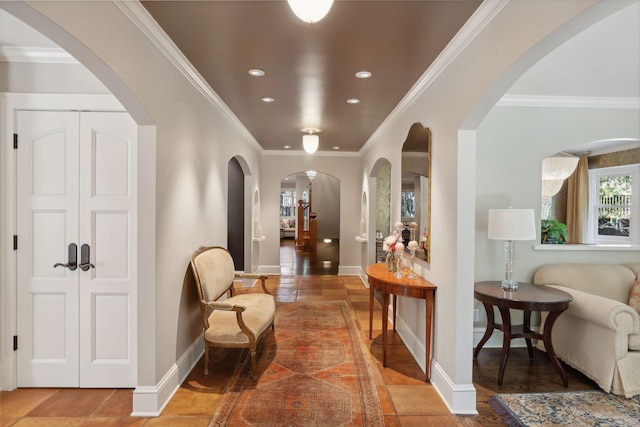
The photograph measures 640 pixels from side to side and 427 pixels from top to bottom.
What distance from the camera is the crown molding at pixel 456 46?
198cm

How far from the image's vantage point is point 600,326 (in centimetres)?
289

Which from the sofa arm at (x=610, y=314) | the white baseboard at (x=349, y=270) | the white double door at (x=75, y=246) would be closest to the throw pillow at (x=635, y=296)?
the sofa arm at (x=610, y=314)

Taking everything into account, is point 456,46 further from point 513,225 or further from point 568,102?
point 568,102

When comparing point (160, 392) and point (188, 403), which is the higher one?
point (160, 392)

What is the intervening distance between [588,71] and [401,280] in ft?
8.15

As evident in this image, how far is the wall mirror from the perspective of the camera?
3209mm

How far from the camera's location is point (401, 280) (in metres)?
3.19

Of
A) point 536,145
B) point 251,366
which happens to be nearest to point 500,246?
point 536,145

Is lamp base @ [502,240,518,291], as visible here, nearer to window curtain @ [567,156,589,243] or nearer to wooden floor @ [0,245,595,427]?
wooden floor @ [0,245,595,427]

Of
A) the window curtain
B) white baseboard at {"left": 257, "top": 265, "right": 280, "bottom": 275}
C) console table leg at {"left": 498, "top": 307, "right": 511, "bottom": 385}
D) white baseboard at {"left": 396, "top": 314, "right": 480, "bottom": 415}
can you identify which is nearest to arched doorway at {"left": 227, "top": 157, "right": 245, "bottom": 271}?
white baseboard at {"left": 257, "top": 265, "right": 280, "bottom": 275}

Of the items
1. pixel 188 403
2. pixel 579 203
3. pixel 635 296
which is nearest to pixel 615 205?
pixel 579 203

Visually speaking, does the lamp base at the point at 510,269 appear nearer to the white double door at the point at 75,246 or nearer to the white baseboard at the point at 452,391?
the white baseboard at the point at 452,391

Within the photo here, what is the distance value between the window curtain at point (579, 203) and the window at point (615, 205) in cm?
14

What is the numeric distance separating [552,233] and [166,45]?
4436 mm
